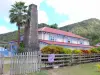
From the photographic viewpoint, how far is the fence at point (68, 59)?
18.1 meters

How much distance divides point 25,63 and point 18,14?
30536 millimetres

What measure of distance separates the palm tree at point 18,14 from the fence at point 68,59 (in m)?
20.7

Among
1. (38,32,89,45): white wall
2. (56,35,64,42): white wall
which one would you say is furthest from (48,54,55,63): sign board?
(56,35,64,42): white wall

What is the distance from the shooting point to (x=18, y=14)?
144 feet

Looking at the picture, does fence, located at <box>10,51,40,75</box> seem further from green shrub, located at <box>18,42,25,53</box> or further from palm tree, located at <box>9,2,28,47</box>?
palm tree, located at <box>9,2,28,47</box>

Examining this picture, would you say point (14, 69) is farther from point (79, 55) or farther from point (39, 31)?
point (39, 31)

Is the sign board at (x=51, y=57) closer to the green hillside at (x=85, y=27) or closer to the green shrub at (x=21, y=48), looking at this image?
the green shrub at (x=21, y=48)

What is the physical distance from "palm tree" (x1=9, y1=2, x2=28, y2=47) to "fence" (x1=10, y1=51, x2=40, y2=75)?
27.5m

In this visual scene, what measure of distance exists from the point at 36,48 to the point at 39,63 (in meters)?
26.3

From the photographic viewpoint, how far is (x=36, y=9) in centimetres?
4278

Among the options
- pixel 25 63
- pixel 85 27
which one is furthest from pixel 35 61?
pixel 85 27

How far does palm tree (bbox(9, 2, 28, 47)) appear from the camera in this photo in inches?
1697

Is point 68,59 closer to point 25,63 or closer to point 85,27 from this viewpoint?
point 25,63

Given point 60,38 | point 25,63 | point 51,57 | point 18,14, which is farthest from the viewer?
point 60,38
